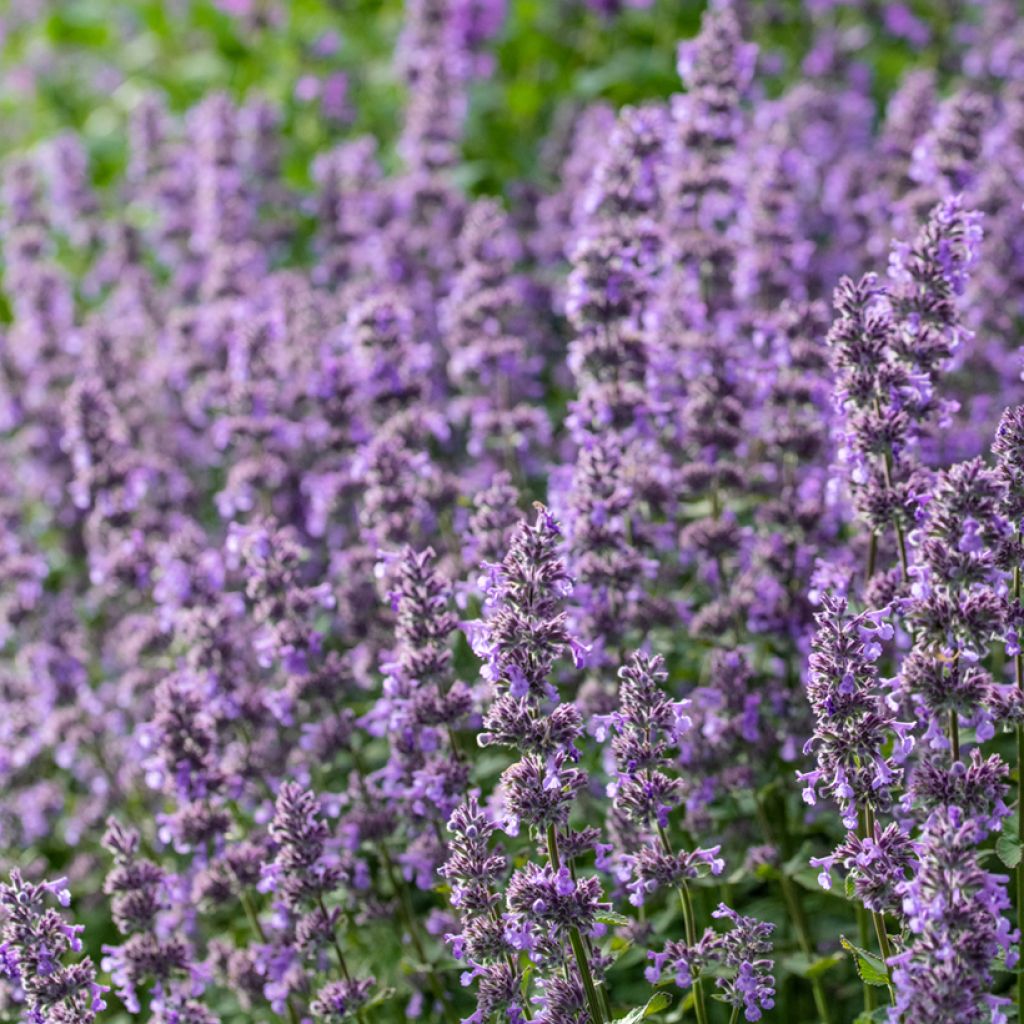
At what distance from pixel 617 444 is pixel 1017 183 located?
11.7 ft

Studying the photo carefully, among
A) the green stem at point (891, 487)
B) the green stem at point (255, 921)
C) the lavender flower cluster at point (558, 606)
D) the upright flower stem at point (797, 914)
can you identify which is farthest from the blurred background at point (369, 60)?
the green stem at point (255, 921)

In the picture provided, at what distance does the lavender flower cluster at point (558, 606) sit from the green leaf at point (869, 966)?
0.12 feet

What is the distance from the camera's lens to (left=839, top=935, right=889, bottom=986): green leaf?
4.46m

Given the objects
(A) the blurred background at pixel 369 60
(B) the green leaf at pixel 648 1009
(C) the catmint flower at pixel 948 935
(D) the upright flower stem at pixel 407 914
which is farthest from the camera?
(A) the blurred background at pixel 369 60

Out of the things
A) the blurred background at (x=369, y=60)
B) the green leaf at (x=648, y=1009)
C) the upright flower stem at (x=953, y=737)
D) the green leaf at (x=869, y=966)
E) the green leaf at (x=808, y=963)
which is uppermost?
the blurred background at (x=369, y=60)

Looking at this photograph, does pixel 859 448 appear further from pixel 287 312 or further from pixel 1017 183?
pixel 287 312

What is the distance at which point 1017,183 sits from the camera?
831 cm

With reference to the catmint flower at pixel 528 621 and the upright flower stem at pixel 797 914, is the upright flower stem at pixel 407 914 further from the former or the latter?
the catmint flower at pixel 528 621

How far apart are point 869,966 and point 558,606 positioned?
89.2 inches

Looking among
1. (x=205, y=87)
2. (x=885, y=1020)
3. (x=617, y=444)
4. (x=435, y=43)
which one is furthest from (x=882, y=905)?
(x=205, y=87)

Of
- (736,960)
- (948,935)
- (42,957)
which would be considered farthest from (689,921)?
(42,957)

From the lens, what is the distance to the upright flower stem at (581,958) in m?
4.54

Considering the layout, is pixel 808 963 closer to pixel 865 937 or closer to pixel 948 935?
pixel 865 937

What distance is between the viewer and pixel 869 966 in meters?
4.60
